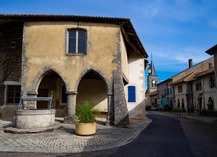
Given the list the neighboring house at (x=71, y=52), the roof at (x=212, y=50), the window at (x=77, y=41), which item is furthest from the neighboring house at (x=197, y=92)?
the window at (x=77, y=41)

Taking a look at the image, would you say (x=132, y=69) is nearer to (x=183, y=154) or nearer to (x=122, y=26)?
(x=122, y=26)

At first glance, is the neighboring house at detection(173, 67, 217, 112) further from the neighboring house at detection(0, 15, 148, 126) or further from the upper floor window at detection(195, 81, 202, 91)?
the neighboring house at detection(0, 15, 148, 126)

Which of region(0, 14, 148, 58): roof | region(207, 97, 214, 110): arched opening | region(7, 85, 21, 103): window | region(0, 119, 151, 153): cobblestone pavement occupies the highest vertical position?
region(0, 14, 148, 58): roof

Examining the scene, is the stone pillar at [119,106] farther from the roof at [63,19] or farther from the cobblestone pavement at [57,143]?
the roof at [63,19]

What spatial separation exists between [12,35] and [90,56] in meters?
7.28

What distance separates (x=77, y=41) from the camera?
12516 millimetres

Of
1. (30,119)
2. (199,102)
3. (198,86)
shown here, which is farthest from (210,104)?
(30,119)

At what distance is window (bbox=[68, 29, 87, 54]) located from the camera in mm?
12438

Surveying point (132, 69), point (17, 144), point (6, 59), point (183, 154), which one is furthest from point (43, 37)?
point (183, 154)

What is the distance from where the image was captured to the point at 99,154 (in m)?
5.86

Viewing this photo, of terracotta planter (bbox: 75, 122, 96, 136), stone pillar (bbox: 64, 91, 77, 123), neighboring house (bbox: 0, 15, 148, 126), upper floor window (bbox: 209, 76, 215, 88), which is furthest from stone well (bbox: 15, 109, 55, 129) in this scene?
upper floor window (bbox: 209, 76, 215, 88)

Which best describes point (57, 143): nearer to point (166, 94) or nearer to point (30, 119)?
point (30, 119)

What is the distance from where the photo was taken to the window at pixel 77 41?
40.8ft

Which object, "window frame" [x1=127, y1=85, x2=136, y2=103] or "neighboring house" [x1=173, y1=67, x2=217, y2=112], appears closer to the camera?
"window frame" [x1=127, y1=85, x2=136, y2=103]
